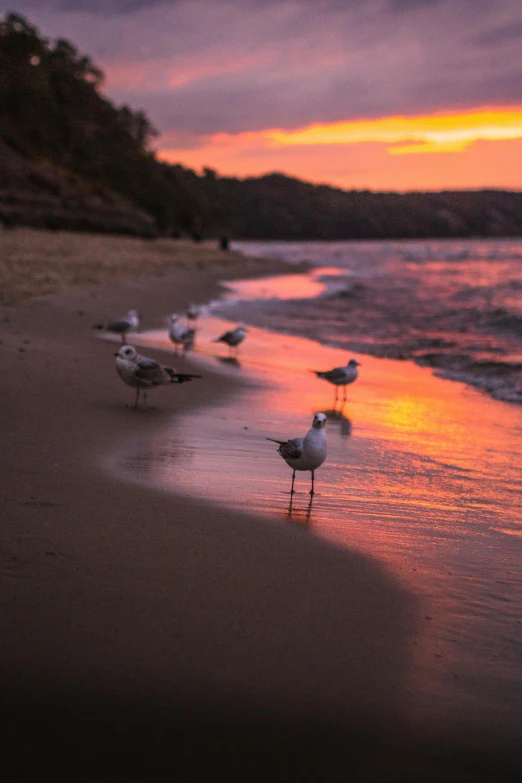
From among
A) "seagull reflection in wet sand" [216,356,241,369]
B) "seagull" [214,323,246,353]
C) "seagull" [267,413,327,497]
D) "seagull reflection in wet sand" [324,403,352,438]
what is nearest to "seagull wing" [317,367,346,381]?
"seagull reflection in wet sand" [324,403,352,438]

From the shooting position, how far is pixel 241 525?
484 cm

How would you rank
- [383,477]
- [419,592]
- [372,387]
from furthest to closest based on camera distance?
[372,387] → [383,477] → [419,592]

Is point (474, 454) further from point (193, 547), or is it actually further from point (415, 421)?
point (193, 547)

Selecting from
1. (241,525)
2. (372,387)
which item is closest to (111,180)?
(372,387)

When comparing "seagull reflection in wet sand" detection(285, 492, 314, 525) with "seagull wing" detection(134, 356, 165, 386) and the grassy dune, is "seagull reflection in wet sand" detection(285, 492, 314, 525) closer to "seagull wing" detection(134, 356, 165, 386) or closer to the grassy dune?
"seagull wing" detection(134, 356, 165, 386)

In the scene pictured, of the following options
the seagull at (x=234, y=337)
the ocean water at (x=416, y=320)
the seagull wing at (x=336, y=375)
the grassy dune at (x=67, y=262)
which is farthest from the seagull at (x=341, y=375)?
the grassy dune at (x=67, y=262)

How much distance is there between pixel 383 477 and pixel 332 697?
3292 millimetres

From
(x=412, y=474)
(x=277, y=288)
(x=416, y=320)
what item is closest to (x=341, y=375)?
(x=412, y=474)

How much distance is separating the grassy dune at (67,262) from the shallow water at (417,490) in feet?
23.7

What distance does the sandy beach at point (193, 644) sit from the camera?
9.23 ft

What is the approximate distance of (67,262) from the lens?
2291cm

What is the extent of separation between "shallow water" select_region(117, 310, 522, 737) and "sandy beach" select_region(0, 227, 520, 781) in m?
0.17

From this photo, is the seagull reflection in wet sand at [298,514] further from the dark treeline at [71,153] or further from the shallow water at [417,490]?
the dark treeline at [71,153]

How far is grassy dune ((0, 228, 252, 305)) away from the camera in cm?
1662
